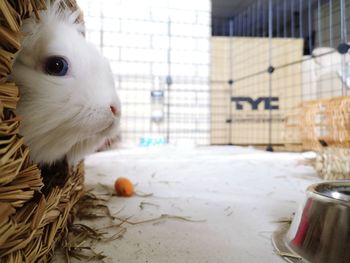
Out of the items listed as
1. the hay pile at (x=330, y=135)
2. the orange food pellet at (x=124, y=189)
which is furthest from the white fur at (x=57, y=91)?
the hay pile at (x=330, y=135)

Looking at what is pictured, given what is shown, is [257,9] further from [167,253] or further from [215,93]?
[167,253]

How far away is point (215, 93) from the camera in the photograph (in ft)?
10.9

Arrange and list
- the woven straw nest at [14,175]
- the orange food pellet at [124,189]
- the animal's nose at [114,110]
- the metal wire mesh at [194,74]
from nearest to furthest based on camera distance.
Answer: the woven straw nest at [14,175] < the animal's nose at [114,110] < the orange food pellet at [124,189] < the metal wire mesh at [194,74]

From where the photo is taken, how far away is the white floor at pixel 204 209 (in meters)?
0.51

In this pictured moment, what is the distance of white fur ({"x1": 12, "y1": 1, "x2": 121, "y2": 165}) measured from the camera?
441 mm

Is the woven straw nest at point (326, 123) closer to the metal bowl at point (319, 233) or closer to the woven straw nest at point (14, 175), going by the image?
the metal bowl at point (319, 233)

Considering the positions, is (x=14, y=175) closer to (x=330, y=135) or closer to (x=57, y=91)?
(x=57, y=91)

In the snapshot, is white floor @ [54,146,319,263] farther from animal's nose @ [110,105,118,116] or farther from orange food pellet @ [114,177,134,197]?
animal's nose @ [110,105,118,116]

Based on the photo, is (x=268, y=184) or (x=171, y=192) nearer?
(x=171, y=192)

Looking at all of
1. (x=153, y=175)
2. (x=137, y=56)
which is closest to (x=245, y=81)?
(x=137, y=56)

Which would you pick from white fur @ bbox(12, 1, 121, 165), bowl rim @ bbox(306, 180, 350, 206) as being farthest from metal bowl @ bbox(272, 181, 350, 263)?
white fur @ bbox(12, 1, 121, 165)

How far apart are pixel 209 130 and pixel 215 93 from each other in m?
0.44

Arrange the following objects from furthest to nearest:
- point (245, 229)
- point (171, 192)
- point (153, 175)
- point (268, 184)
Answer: point (153, 175) < point (268, 184) < point (171, 192) < point (245, 229)

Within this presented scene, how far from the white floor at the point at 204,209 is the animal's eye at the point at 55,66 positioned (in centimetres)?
31
